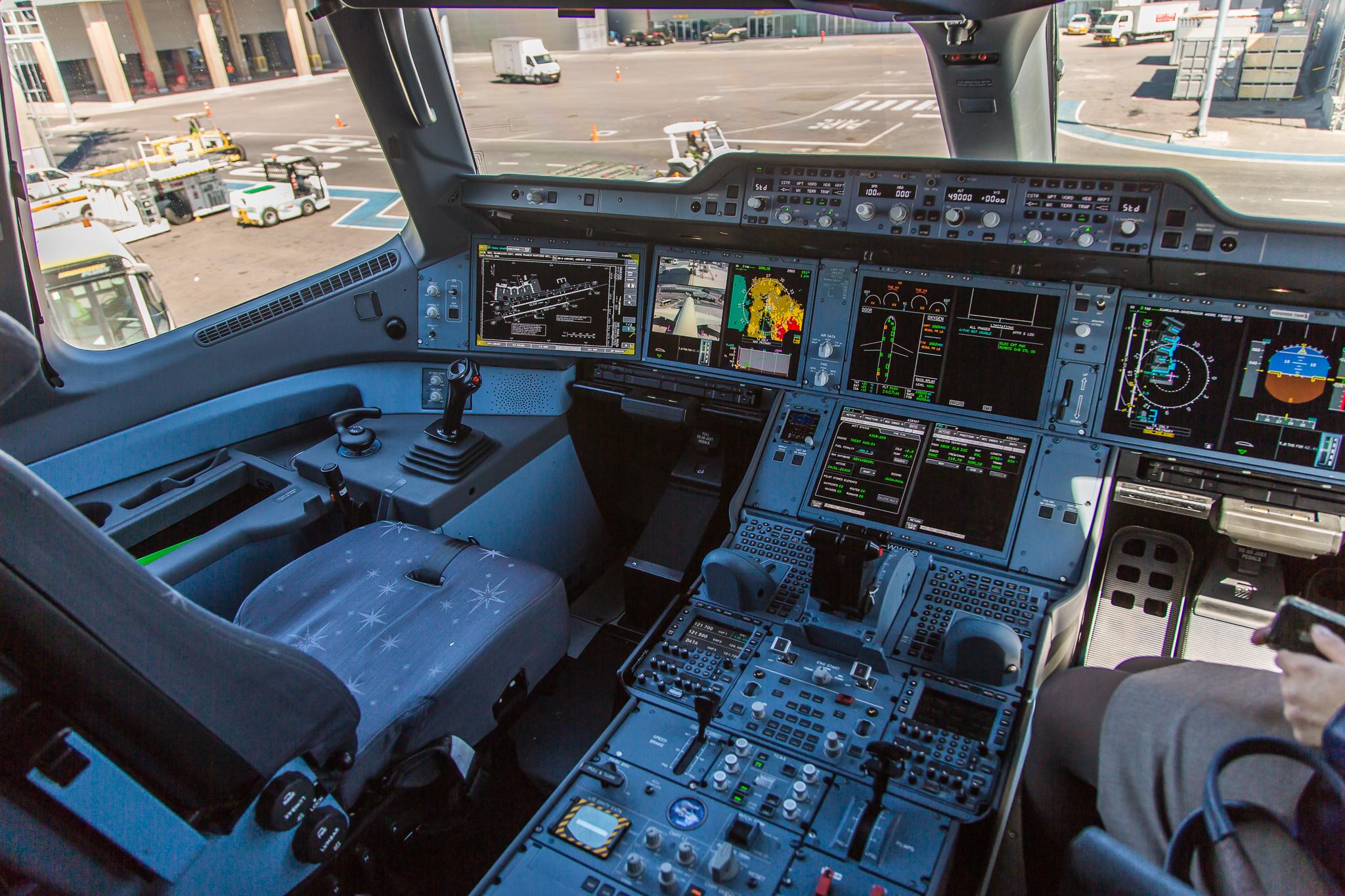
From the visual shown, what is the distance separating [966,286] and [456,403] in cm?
153

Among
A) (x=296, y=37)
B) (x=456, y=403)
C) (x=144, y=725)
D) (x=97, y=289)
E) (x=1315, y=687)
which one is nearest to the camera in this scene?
(x=1315, y=687)

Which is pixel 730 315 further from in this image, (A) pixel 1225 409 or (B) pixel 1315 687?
(B) pixel 1315 687

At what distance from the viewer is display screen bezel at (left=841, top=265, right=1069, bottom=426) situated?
2.12 m

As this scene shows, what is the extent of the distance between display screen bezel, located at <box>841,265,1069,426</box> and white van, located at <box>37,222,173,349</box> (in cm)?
223

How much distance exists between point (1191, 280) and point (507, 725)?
2007 mm

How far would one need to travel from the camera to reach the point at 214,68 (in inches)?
169

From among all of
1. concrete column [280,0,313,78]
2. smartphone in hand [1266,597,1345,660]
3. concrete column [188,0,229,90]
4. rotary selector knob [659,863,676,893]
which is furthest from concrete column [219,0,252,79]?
smartphone in hand [1266,597,1345,660]

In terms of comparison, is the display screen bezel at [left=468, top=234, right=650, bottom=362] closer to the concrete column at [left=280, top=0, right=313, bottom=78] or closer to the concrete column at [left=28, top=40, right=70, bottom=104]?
the concrete column at [left=28, top=40, right=70, bottom=104]

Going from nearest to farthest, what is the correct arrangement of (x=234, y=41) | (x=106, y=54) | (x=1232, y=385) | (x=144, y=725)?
(x=144, y=725) → (x=1232, y=385) → (x=106, y=54) → (x=234, y=41)

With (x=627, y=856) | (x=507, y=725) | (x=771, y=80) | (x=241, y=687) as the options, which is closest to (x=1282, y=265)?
(x=627, y=856)

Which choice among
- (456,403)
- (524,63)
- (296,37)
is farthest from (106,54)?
(456,403)

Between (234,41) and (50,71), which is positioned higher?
(234,41)

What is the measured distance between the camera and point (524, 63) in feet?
10.3

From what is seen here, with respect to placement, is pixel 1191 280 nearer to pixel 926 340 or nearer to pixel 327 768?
pixel 926 340
